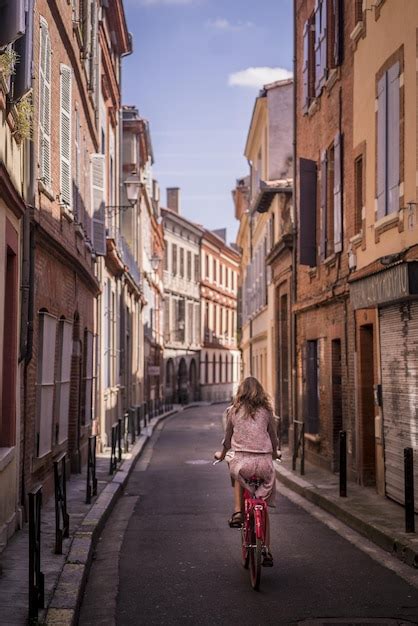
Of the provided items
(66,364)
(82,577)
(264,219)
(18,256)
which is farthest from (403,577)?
(264,219)

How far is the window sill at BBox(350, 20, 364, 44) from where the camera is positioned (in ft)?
47.8

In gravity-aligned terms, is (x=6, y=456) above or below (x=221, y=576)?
above

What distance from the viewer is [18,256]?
10523 mm

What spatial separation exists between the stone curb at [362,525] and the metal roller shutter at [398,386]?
0.81 m

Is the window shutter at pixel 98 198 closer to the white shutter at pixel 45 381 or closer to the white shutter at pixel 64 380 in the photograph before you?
the white shutter at pixel 64 380

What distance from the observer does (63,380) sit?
48.6 ft

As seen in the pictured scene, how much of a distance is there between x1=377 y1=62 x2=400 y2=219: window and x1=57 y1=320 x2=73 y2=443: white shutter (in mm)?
5005

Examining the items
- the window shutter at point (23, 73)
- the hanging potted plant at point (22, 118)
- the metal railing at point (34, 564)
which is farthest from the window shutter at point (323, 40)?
the metal railing at point (34, 564)

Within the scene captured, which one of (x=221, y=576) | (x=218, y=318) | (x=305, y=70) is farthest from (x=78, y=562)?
(x=218, y=318)

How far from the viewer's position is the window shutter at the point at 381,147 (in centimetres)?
1288

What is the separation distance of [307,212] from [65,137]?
232 inches

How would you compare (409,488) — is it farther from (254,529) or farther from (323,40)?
(323,40)

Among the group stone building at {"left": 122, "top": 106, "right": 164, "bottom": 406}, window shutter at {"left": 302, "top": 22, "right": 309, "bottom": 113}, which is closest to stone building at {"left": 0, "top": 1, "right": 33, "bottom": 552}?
window shutter at {"left": 302, "top": 22, "right": 309, "bottom": 113}

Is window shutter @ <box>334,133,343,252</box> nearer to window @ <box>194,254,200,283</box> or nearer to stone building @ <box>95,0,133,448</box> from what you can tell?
stone building @ <box>95,0,133,448</box>
